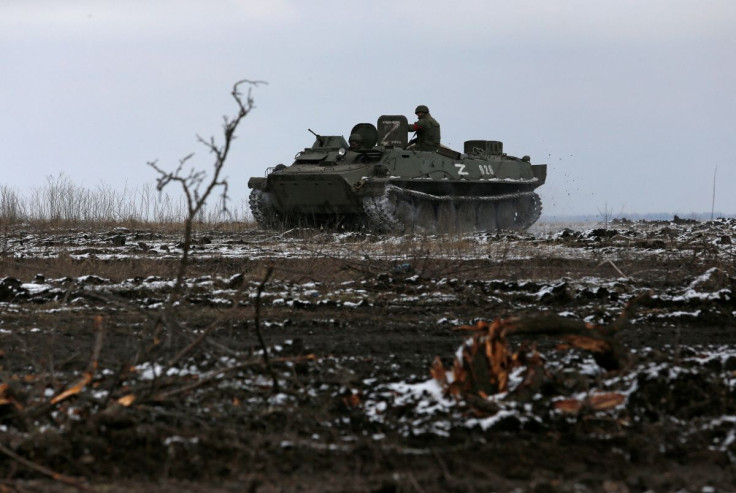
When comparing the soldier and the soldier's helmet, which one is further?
the soldier

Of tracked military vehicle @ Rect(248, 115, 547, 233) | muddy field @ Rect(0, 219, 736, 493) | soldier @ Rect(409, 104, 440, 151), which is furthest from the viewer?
soldier @ Rect(409, 104, 440, 151)

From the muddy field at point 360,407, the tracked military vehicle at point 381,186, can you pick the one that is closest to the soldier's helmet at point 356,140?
the tracked military vehicle at point 381,186

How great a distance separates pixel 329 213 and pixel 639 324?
14.8m

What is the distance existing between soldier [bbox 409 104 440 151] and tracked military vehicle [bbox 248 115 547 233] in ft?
0.65

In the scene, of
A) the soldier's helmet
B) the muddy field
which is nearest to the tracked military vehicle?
the soldier's helmet

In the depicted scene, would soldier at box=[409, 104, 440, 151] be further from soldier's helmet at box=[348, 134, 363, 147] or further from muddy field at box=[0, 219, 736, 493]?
muddy field at box=[0, 219, 736, 493]

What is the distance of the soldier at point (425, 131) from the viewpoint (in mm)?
23422

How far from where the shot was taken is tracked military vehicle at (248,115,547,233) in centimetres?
2108

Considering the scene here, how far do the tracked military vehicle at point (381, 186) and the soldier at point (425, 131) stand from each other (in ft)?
0.65

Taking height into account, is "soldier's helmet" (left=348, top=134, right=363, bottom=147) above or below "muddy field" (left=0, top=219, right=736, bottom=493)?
above

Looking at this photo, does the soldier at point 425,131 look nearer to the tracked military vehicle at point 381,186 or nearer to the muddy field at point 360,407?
the tracked military vehicle at point 381,186

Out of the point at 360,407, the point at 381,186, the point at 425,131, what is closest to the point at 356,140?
the point at 425,131

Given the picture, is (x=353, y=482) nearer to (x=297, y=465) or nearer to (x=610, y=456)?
(x=297, y=465)

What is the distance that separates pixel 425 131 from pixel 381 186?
10.4 ft
